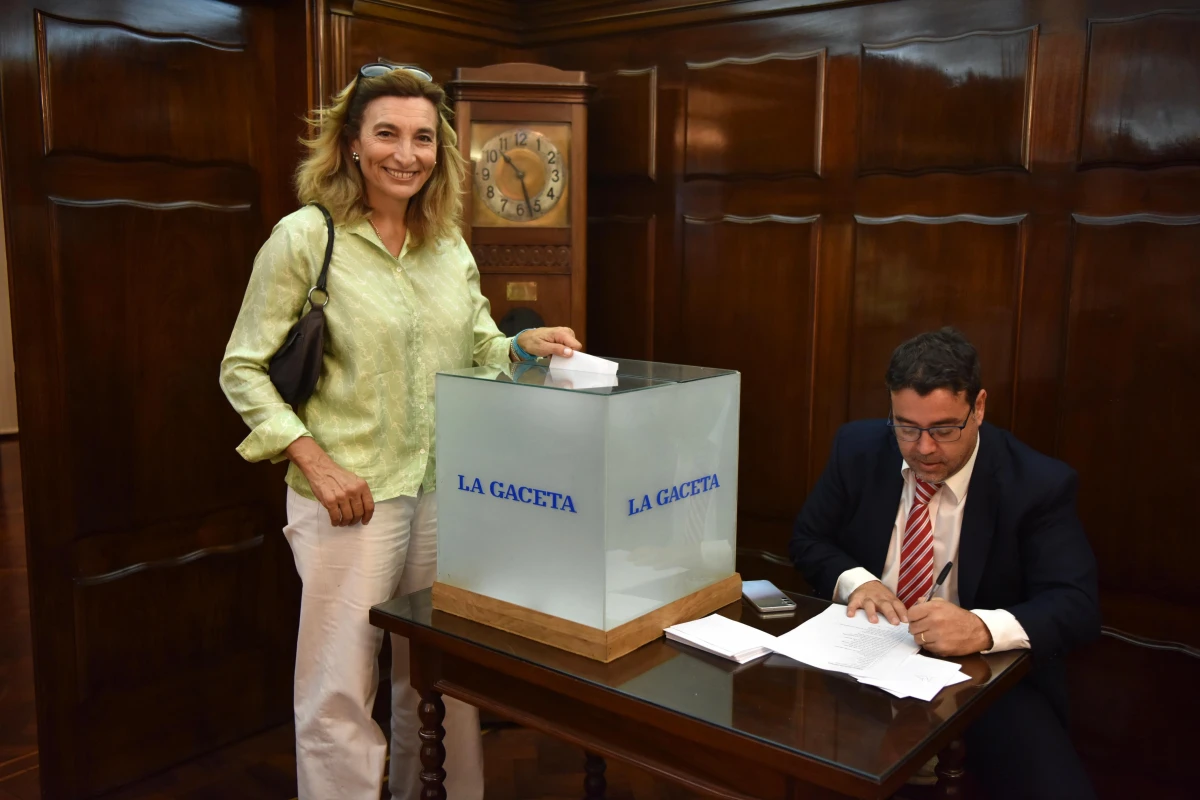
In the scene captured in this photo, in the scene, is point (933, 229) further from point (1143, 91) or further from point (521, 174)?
point (521, 174)

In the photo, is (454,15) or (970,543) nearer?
(970,543)

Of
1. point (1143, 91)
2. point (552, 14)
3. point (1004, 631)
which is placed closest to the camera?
point (1004, 631)

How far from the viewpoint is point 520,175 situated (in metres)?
3.06

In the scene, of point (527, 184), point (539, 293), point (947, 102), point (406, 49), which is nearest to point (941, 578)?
point (947, 102)

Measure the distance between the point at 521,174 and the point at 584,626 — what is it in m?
1.81

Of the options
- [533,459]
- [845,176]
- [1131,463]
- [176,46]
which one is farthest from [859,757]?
[176,46]

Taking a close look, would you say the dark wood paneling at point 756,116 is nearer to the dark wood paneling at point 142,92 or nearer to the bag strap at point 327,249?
the dark wood paneling at point 142,92

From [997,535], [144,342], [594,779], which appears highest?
[144,342]

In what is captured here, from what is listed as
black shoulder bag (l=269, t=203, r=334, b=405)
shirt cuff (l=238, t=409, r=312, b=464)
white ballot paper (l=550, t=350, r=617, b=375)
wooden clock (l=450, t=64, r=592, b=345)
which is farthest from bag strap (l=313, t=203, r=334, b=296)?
wooden clock (l=450, t=64, r=592, b=345)

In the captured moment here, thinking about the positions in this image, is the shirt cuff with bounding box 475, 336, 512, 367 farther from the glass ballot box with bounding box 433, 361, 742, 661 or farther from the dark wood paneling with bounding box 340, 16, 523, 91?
the dark wood paneling with bounding box 340, 16, 523, 91

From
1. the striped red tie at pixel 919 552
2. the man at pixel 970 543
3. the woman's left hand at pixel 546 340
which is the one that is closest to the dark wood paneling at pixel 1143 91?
the man at pixel 970 543

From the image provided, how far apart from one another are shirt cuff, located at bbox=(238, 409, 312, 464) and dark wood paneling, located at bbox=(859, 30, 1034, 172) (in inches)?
71.2

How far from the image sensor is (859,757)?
1285mm

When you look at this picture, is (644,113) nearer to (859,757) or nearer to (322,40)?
(322,40)
